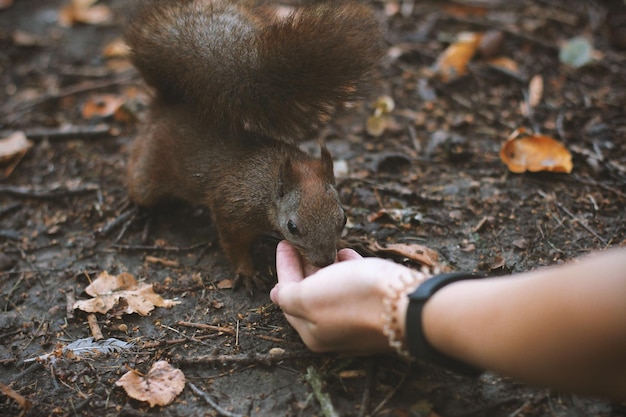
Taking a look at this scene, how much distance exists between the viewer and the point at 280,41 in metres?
2.43

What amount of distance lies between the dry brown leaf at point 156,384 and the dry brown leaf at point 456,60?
9.10ft

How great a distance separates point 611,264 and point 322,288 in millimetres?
886

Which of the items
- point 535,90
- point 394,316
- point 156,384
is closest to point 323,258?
→ point 394,316

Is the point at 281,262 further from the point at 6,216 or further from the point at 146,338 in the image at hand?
the point at 6,216

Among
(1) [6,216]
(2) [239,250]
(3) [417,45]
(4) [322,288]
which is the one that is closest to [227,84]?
(2) [239,250]

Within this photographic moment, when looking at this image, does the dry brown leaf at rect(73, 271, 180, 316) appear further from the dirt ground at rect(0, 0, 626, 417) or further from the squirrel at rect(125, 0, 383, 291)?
the squirrel at rect(125, 0, 383, 291)

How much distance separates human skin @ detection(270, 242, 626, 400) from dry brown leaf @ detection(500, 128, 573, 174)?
63.7 inches

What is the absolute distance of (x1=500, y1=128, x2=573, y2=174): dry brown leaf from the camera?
3.13m

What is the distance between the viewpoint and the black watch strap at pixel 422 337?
173 cm

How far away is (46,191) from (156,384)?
1751mm

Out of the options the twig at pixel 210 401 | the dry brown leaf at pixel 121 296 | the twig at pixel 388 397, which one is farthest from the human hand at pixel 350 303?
the dry brown leaf at pixel 121 296

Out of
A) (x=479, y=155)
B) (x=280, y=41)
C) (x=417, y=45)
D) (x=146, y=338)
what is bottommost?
(x=146, y=338)

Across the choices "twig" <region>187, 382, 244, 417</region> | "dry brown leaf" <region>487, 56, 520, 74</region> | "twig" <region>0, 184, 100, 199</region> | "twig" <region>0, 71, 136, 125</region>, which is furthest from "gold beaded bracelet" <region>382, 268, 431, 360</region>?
"twig" <region>0, 71, 136, 125</region>

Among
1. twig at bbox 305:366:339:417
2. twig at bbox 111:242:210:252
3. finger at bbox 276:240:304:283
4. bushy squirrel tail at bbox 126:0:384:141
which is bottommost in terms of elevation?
twig at bbox 111:242:210:252
